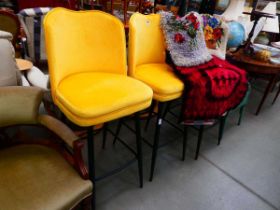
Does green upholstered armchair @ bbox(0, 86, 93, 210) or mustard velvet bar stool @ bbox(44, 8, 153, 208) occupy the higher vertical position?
mustard velvet bar stool @ bbox(44, 8, 153, 208)

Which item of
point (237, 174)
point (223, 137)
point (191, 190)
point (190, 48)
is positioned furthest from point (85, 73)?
point (223, 137)

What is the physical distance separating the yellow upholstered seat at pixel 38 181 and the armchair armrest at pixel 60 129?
141 mm

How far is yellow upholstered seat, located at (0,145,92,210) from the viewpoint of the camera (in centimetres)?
89

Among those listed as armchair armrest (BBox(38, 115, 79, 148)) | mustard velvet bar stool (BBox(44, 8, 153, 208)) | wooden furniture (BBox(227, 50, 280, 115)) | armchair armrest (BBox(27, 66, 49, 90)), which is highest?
mustard velvet bar stool (BBox(44, 8, 153, 208))

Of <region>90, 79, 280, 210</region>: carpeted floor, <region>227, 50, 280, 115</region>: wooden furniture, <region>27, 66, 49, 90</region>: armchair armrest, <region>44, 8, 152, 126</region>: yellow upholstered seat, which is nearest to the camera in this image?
<region>44, 8, 152, 126</region>: yellow upholstered seat

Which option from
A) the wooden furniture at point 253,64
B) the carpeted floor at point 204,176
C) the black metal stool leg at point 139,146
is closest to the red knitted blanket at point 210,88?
the black metal stool leg at point 139,146

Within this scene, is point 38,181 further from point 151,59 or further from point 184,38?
point 184,38

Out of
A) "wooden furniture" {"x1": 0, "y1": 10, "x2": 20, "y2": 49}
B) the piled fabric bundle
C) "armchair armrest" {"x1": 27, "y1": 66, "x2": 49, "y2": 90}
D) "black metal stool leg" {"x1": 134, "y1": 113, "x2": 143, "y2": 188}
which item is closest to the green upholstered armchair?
"black metal stool leg" {"x1": 134, "y1": 113, "x2": 143, "y2": 188}

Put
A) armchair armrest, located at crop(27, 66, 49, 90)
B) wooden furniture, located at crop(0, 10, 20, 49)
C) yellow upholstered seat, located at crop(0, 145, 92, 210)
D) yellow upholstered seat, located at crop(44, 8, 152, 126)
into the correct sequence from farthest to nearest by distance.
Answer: wooden furniture, located at crop(0, 10, 20, 49) → armchair armrest, located at crop(27, 66, 49, 90) → yellow upholstered seat, located at crop(44, 8, 152, 126) → yellow upholstered seat, located at crop(0, 145, 92, 210)

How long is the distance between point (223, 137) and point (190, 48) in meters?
1.13

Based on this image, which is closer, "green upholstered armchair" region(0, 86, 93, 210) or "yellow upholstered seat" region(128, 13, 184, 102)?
"green upholstered armchair" region(0, 86, 93, 210)

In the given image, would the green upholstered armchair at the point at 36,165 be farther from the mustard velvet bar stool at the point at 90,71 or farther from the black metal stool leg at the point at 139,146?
the black metal stool leg at the point at 139,146

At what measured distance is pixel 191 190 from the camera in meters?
1.64

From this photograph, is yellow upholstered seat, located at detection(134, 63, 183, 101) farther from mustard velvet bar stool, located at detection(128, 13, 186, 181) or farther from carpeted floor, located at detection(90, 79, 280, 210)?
carpeted floor, located at detection(90, 79, 280, 210)
